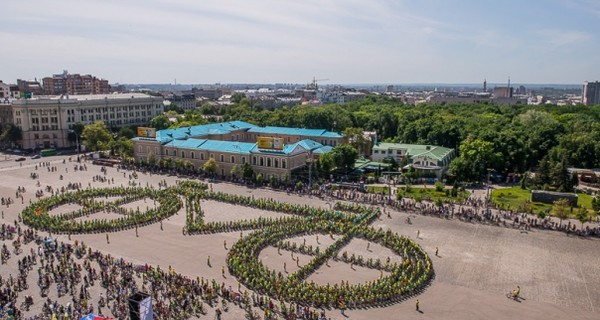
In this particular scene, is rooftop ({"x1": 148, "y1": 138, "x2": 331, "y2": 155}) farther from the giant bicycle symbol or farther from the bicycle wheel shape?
the bicycle wheel shape

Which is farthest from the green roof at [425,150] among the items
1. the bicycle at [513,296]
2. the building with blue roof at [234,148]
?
the bicycle at [513,296]

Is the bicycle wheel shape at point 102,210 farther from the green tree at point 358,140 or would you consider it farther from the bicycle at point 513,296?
the green tree at point 358,140

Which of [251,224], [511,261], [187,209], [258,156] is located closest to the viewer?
[511,261]

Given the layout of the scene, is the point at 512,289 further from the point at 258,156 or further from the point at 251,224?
the point at 258,156

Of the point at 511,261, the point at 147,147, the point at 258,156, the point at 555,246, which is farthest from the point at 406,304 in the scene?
the point at 147,147

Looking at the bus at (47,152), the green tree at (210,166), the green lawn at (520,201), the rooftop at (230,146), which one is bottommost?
the green lawn at (520,201)

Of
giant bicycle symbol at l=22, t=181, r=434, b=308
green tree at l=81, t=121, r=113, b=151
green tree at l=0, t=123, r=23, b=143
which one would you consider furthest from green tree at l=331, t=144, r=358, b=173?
green tree at l=0, t=123, r=23, b=143

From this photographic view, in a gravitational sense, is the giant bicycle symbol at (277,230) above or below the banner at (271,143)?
below

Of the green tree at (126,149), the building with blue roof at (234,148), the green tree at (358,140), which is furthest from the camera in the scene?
the green tree at (358,140)
